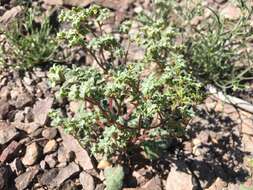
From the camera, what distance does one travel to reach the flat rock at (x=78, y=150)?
338 cm

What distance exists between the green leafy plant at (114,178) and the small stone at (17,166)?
2.07 ft

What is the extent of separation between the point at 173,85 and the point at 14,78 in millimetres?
1576

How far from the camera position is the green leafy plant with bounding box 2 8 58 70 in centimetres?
386

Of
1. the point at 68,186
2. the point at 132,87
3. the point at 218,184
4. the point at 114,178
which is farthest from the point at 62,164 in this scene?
the point at 218,184

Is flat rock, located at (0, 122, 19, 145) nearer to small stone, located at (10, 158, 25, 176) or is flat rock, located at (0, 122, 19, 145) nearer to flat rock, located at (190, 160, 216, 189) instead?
small stone, located at (10, 158, 25, 176)

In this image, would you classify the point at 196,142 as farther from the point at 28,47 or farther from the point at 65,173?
the point at 28,47

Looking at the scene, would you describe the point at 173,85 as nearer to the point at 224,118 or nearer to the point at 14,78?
the point at 224,118

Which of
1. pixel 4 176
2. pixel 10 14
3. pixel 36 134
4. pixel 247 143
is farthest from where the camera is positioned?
pixel 10 14

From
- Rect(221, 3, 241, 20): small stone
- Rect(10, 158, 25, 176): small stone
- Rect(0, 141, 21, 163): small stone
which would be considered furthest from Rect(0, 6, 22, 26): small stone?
Rect(221, 3, 241, 20): small stone

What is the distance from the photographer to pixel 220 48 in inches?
148

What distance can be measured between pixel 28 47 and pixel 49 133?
0.83 metres

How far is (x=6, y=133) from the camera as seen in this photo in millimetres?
3439

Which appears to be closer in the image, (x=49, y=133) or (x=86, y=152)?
(x=86, y=152)

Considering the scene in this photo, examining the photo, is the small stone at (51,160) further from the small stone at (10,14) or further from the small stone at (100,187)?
the small stone at (10,14)
